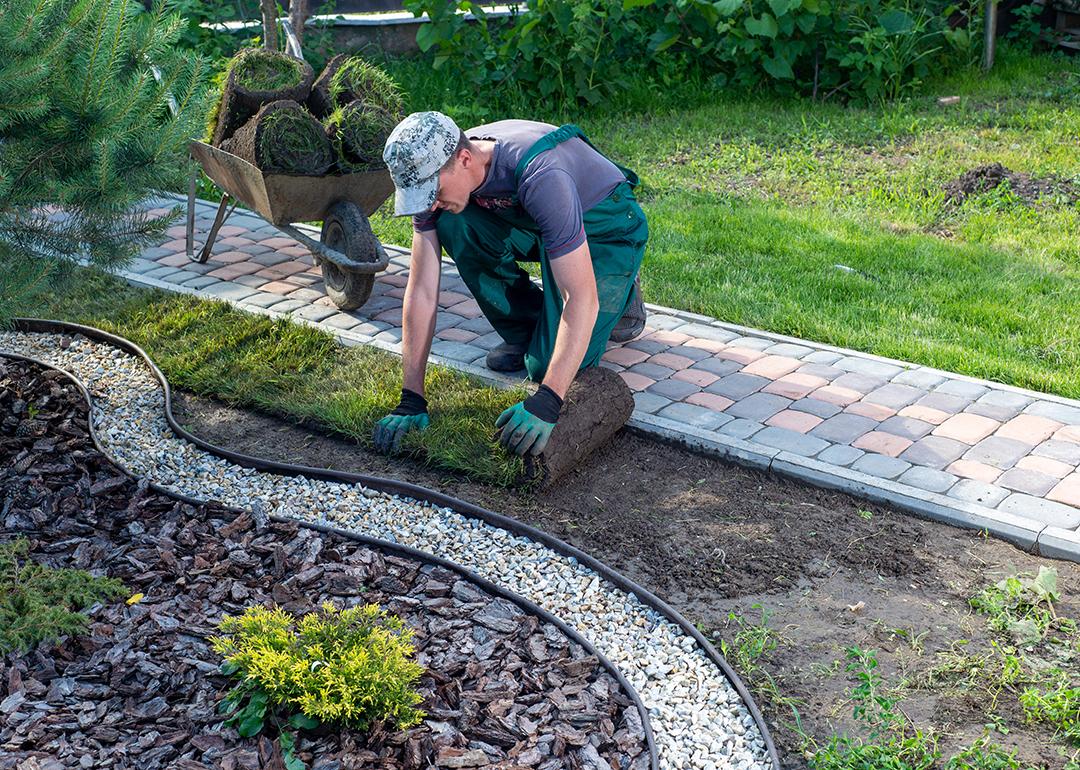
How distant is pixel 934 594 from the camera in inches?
139

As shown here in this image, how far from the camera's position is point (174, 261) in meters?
6.45

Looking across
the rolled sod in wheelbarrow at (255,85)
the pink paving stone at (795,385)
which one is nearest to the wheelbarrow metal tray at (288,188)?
the rolled sod in wheelbarrow at (255,85)

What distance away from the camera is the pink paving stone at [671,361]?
5035 millimetres

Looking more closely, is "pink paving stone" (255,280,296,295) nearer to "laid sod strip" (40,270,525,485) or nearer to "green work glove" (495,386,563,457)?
"laid sod strip" (40,270,525,485)

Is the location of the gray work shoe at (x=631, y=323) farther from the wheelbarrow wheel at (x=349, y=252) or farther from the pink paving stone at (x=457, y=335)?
the wheelbarrow wheel at (x=349, y=252)

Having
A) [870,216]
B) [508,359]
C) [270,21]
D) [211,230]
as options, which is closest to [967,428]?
[508,359]

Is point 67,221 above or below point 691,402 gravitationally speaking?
above

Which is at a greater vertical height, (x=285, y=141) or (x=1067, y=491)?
(x=285, y=141)

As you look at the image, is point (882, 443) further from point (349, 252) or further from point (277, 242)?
point (277, 242)

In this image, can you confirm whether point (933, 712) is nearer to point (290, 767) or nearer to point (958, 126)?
point (290, 767)

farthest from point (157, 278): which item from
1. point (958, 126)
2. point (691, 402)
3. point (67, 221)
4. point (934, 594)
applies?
point (958, 126)

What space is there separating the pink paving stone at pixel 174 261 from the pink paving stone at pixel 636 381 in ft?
9.59

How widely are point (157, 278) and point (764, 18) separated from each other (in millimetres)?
5193

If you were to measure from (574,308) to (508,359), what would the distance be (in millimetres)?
1103
